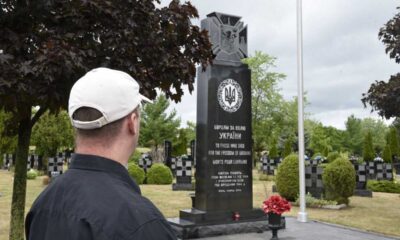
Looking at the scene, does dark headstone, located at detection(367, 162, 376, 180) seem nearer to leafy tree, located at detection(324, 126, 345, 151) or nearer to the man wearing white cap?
the man wearing white cap

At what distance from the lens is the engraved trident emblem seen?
929 centimetres

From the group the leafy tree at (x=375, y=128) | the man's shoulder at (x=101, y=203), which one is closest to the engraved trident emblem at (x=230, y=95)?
the man's shoulder at (x=101, y=203)

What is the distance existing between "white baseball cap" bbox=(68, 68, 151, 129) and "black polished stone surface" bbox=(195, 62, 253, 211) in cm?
740

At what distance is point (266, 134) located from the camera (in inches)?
1734

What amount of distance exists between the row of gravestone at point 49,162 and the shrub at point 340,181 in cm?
757

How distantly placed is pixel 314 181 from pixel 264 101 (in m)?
29.9

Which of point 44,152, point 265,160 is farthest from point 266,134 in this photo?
point 44,152

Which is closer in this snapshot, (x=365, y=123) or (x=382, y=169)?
(x=382, y=169)

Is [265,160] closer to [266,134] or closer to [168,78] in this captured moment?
[266,134]

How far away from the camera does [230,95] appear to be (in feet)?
30.6

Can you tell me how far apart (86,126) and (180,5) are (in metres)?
4.89

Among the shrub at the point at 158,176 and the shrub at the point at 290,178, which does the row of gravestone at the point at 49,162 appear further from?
the shrub at the point at 290,178

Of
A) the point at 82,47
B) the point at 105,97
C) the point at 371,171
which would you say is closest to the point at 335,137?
the point at 371,171

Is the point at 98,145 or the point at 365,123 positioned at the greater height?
the point at 365,123
